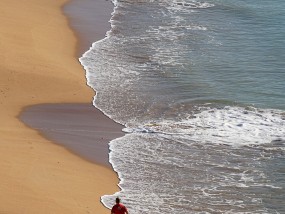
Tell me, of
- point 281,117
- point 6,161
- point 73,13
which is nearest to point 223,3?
point 73,13

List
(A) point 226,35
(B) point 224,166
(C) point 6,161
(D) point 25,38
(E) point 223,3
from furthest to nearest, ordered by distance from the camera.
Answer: (E) point 223,3 < (A) point 226,35 < (D) point 25,38 < (B) point 224,166 < (C) point 6,161

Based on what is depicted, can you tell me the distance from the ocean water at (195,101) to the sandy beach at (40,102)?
789 mm

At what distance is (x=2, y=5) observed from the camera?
128 feet

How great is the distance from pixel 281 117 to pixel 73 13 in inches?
612

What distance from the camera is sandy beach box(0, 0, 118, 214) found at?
2083 centimetres

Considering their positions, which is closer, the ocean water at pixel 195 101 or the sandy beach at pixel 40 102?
the sandy beach at pixel 40 102

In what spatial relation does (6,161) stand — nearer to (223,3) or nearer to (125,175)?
(125,175)

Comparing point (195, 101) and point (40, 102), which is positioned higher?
point (195, 101)

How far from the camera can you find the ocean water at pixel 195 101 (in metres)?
22.5

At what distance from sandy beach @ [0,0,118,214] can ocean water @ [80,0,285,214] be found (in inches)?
31.1

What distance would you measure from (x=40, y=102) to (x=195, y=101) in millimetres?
5577

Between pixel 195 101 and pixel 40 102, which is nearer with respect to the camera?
pixel 40 102

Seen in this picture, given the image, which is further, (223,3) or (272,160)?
(223,3)

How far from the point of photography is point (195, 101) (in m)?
29.1
